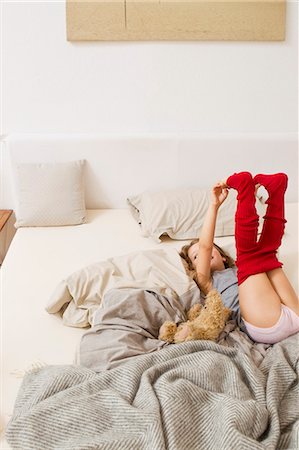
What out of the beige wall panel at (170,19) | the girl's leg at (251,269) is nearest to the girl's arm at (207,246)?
the girl's leg at (251,269)

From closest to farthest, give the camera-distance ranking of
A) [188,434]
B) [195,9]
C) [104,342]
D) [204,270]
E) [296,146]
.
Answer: [188,434] < [104,342] < [204,270] < [195,9] < [296,146]

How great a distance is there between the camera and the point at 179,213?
262cm

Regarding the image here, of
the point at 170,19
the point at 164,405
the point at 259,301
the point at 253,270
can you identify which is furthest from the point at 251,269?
the point at 170,19

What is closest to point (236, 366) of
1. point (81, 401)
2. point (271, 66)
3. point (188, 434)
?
point (188, 434)

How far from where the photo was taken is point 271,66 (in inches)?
113

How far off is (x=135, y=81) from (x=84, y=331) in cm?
144

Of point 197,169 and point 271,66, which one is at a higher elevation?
point 271,66

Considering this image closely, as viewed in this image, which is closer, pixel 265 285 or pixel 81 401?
pixel 81 401

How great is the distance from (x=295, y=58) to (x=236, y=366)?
1.84 metres

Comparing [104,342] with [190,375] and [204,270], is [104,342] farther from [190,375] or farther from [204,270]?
[204,270]

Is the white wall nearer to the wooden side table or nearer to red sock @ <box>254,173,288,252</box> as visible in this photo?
the wooden side table

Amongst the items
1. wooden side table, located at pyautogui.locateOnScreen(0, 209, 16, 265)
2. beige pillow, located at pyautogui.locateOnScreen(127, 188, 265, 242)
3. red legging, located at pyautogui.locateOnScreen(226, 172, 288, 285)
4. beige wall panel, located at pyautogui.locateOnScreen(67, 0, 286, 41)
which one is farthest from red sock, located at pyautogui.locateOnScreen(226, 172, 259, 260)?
wooden side table, located at pyautogui.locateOnScreen(0, 209, 16, 265)

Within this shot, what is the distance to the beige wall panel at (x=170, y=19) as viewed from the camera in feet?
8.86

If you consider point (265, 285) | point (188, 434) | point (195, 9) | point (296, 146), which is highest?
point (195, 9)
